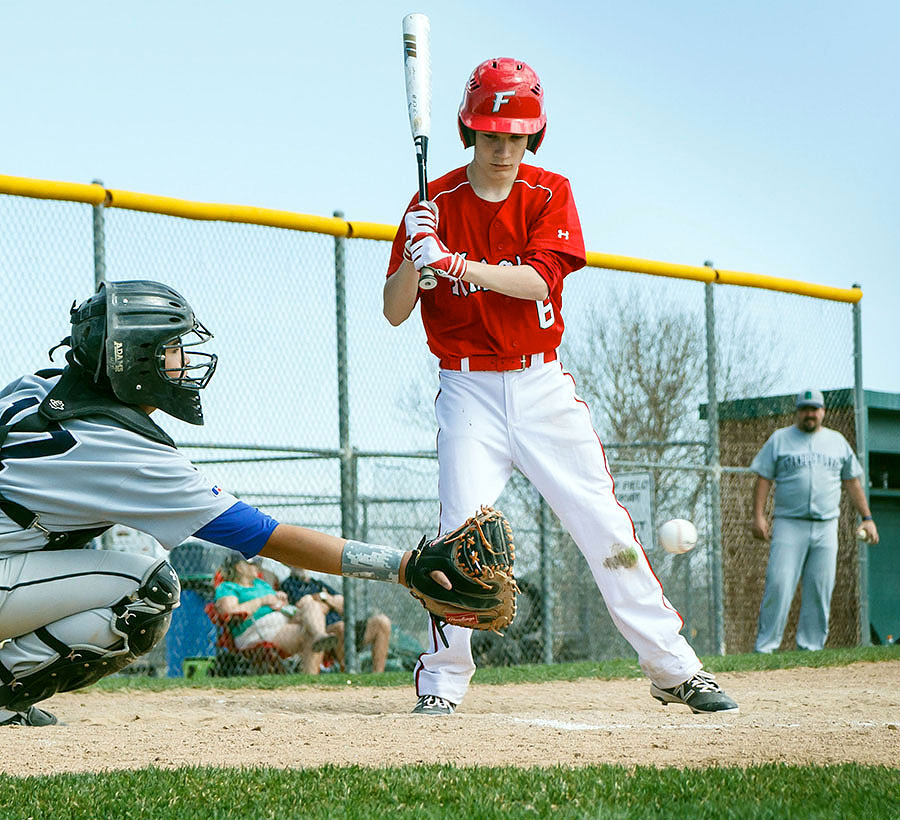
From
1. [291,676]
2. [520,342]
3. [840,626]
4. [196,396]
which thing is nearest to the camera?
[196,396]

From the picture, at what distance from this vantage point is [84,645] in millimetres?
3562

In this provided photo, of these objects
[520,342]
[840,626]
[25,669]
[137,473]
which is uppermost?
[520,342]

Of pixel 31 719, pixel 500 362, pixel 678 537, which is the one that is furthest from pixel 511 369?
pixel 678 537

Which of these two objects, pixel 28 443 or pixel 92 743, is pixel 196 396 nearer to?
pixel 28 443

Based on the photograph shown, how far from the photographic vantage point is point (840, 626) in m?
10.5

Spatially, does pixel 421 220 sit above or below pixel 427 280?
above

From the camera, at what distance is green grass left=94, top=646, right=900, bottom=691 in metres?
6.30

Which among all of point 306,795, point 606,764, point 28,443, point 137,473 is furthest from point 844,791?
point 28,443

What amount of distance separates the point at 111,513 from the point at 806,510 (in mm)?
6908

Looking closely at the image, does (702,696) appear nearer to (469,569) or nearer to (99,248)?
(469,569)

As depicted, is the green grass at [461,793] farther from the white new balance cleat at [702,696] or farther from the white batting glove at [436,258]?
the white batting glove at [436,258]

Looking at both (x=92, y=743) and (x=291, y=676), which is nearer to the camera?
(x=92, y=743)

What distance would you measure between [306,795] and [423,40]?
3233 millimetres

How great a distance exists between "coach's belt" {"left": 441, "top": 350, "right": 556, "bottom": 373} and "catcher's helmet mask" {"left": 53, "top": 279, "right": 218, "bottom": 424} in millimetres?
1363
